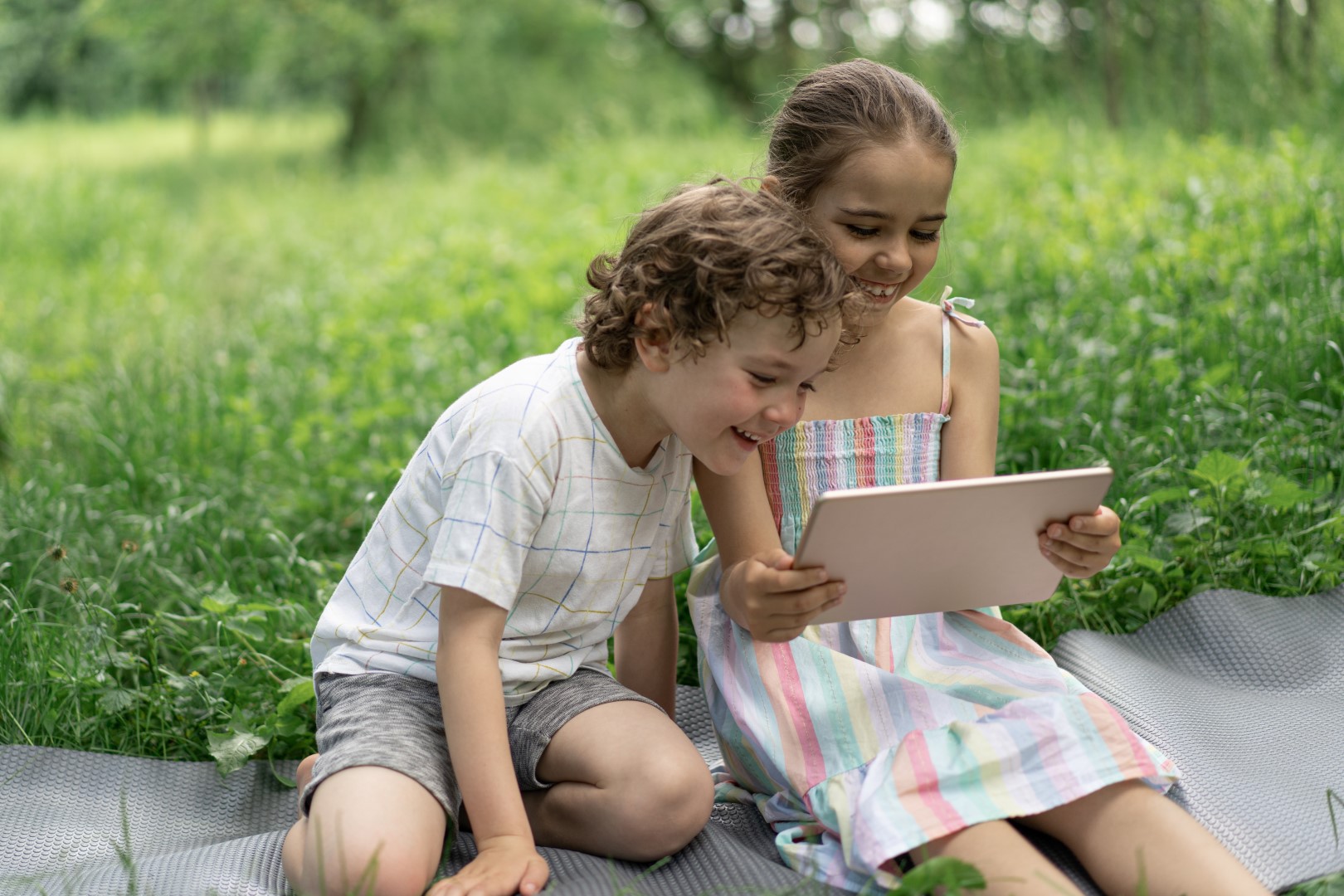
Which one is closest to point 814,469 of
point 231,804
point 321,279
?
point 231,804

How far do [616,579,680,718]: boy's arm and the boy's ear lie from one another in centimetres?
47

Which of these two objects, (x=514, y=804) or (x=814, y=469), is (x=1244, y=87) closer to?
(x=814, y=469)

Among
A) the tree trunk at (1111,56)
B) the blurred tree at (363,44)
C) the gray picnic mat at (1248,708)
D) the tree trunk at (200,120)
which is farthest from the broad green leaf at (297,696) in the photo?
the tree trunk at (200,120)

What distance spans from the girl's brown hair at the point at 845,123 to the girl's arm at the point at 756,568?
448 millimetres

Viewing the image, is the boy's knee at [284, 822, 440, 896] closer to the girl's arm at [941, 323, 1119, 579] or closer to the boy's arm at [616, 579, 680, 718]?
the boy's arm at [616, 579, 680, 718]

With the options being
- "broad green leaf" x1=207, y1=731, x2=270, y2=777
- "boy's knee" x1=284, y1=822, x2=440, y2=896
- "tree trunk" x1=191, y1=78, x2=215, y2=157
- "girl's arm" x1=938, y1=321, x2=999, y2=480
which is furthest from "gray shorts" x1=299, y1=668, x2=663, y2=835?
"tree trunk" x1=191, y1=78, x2=215, y2=157

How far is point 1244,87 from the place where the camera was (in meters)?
5.43

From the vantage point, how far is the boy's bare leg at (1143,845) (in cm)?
155

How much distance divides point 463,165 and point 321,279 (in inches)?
160

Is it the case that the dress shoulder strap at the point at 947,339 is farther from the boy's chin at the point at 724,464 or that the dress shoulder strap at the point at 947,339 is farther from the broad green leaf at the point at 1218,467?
the broad green leaf at the point at 1218,467

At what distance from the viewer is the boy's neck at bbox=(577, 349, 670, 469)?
1821 mm

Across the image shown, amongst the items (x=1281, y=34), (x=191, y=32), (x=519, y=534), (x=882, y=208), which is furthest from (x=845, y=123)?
(x=191, y=32)

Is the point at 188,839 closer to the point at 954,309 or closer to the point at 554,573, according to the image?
the point at 554,573

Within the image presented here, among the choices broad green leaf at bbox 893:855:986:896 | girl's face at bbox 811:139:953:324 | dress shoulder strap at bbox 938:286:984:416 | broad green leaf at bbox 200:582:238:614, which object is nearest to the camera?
broad green leaf at bbox 893:855:986:896
